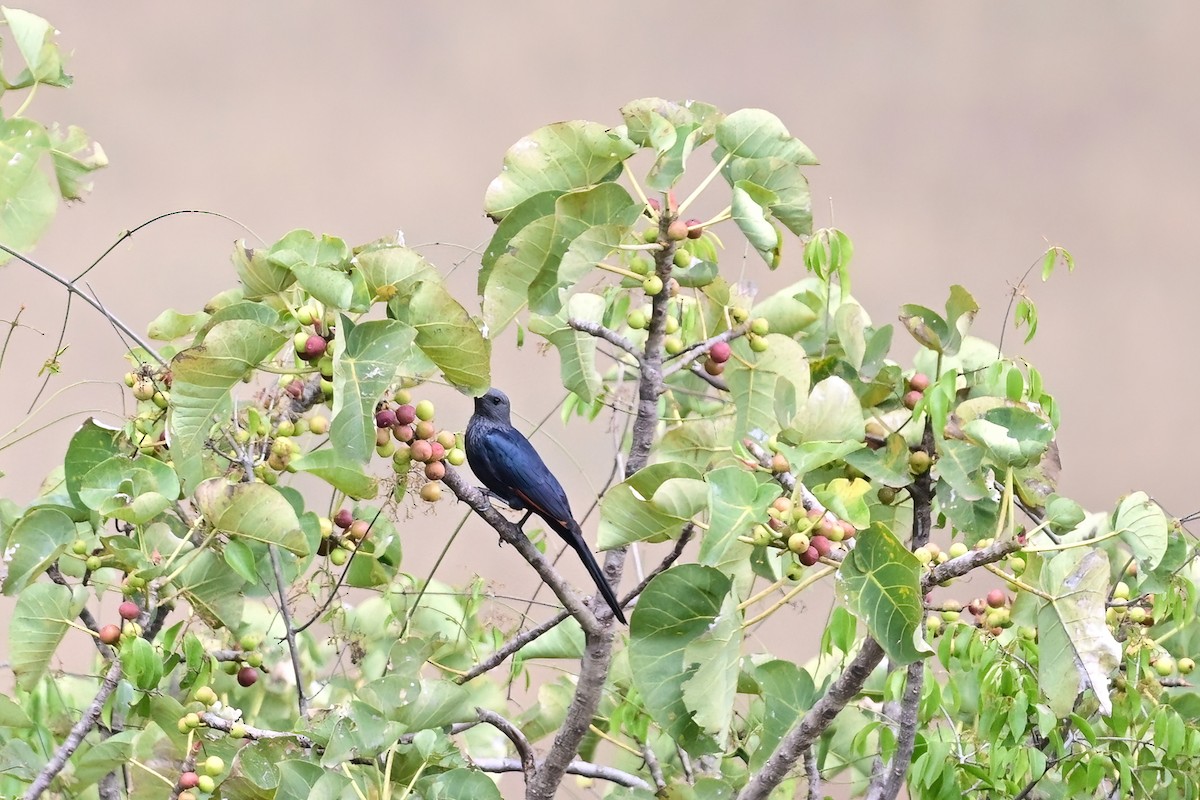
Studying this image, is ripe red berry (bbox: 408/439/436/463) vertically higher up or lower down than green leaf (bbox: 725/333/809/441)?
lower down

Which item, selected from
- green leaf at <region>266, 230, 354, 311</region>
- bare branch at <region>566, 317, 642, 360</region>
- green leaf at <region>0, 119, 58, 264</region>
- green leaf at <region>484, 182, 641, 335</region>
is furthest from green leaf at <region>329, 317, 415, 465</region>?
green leaf at <region>0, 119, 58, 264</region>

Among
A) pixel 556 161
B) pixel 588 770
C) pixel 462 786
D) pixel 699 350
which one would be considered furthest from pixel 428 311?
pixel 588 770

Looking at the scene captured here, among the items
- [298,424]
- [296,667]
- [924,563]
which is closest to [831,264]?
[924,563]

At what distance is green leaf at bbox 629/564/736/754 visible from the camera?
109 cm

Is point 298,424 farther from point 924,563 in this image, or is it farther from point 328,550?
point 924,563

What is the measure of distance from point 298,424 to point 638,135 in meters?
0.42

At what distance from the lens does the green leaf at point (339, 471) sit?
3.59 ft

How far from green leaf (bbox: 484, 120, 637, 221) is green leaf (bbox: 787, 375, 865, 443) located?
0.29 m

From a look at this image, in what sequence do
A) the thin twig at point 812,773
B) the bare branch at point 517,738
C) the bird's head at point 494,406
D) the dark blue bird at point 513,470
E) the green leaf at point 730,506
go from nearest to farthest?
the green leaf at point 730,506 → the bare branch at point 517,738 → the thin twig at point 812,773 → the dark blue bird at point 513,470 → the bird's head at point 494,406

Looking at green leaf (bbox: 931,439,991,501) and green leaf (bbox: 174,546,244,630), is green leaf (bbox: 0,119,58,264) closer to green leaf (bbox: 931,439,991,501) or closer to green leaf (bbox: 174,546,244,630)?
green leaf (bbox: 174,546,244,630)

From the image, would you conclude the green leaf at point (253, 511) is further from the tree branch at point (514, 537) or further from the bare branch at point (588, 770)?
the bare branch at point (588, 770)

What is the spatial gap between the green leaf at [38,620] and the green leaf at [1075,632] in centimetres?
88

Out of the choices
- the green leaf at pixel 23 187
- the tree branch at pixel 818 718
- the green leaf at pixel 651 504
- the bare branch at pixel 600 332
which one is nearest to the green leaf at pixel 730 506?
the green leaf at pixel 651 504

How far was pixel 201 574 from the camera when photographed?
1.25 m
